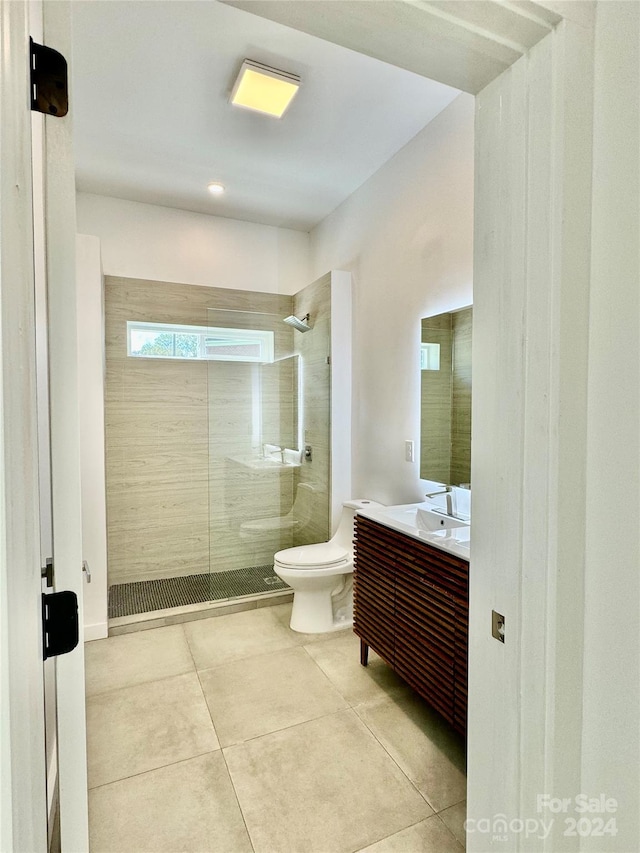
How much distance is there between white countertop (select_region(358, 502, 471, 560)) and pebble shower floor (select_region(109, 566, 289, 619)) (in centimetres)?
133

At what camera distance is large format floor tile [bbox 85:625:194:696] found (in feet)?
7.32

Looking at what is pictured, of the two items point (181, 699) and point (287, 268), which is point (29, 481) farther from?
point (287, 268)

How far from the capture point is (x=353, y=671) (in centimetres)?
228

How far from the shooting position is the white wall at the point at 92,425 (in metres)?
2.55

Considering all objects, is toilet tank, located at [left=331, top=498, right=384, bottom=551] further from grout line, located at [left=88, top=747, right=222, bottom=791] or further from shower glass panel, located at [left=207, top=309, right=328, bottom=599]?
grout line, located at [left=88, top=747, right=222, bottom=791]

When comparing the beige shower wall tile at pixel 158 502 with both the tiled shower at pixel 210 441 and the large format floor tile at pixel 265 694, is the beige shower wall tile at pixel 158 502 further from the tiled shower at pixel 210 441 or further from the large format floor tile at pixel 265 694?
the large format floor tile at pixel 265 694

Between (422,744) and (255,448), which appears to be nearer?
(422,744)

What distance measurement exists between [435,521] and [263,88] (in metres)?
2.08

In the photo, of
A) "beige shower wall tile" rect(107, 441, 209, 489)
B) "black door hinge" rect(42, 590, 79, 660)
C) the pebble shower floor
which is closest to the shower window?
"beige shower wall tile" rect(107, 441, 209, 489)

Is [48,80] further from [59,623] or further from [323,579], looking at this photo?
[323,579]

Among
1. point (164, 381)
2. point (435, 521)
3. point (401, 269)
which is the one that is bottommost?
point (435, 521)

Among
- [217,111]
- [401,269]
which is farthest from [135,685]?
[217,111]

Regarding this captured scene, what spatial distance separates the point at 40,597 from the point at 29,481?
17cm

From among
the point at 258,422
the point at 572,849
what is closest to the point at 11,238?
the point at 572,849
